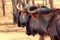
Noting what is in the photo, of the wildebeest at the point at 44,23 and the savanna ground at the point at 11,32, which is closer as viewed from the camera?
the wildebeest at the point at 44,23

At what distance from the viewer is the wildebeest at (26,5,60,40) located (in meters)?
4.36

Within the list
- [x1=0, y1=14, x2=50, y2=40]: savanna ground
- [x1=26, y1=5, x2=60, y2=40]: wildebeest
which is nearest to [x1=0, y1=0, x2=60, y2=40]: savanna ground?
[x1=0, y1=14, x2=50, y2=40]: savanna ground

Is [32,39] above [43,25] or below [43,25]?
below

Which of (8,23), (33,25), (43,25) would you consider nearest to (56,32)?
(43,25)

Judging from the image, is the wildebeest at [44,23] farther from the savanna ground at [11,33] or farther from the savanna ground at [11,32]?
the savanna ground at [11,33]

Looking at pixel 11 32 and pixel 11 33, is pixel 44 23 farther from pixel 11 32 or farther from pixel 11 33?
pixel 11 32

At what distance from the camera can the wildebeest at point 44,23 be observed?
4.36 m

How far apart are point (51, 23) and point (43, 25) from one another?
0.95 feet

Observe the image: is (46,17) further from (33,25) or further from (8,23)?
(8,23)

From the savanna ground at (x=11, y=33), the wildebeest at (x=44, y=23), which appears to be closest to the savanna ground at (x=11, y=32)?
the savanna ground at (x=11, y=33)

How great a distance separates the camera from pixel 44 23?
466 cm

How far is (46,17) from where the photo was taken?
4672 millimetres

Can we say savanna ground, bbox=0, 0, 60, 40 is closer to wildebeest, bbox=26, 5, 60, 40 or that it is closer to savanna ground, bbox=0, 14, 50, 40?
savanna ground, bbox=0, 14, 50, 40

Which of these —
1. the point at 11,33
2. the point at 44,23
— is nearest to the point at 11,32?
the point at 11,33
